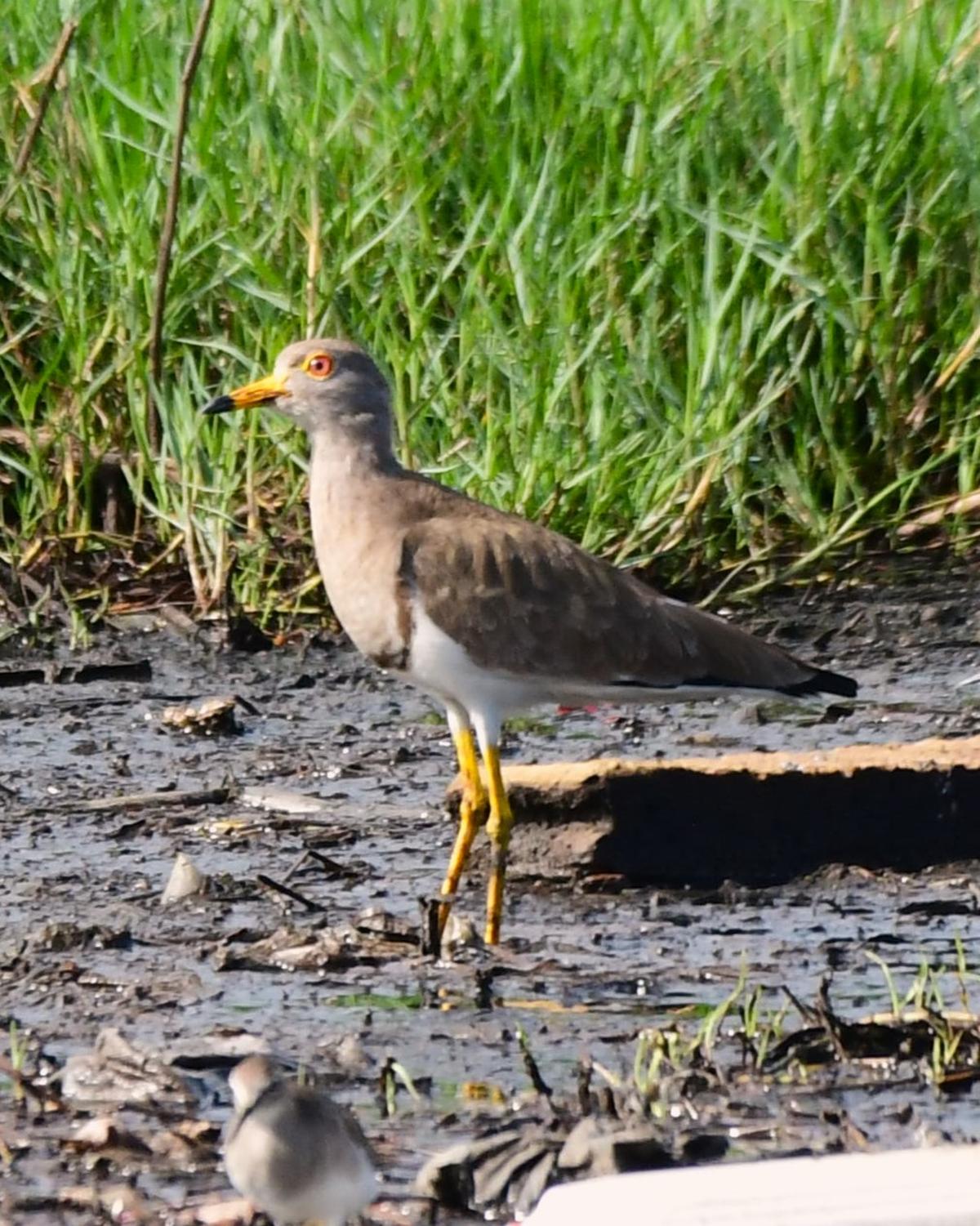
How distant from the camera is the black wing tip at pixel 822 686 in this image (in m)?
5.60

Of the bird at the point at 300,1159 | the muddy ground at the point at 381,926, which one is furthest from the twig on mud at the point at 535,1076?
the bird at the point at 300,1159

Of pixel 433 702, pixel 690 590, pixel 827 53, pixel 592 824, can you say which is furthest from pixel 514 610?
pixel 827 53

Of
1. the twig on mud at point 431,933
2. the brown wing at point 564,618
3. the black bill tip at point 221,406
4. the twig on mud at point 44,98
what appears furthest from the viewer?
the twig on mud at point 44,98

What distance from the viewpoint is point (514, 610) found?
17.7 feet

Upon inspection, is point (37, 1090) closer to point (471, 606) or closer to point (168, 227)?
point (471, 606)

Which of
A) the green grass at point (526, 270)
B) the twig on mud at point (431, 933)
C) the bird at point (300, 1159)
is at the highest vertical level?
the green grass at point (526, 270)

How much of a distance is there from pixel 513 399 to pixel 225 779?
1.54 m

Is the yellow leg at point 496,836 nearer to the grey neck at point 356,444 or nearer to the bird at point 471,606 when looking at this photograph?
the bird at point 471,606

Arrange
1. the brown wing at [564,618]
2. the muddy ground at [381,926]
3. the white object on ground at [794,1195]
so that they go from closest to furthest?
the white object on ground at [794,1195]
the muddy ground at [381,926]
the brown wing at [564,618]

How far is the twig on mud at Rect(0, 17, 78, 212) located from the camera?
704 centimetres

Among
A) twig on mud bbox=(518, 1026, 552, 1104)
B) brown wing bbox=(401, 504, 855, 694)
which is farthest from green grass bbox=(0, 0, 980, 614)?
twig on mud bbox=(518, 1026, 552, 1104)

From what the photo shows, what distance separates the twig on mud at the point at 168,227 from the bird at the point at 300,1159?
4096 mm

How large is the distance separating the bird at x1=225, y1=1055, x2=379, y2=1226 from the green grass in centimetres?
380

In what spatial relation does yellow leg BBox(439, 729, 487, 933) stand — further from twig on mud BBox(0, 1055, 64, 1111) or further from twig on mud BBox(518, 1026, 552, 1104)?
twig on mud BBox(0, 1055, 64, 1111)
